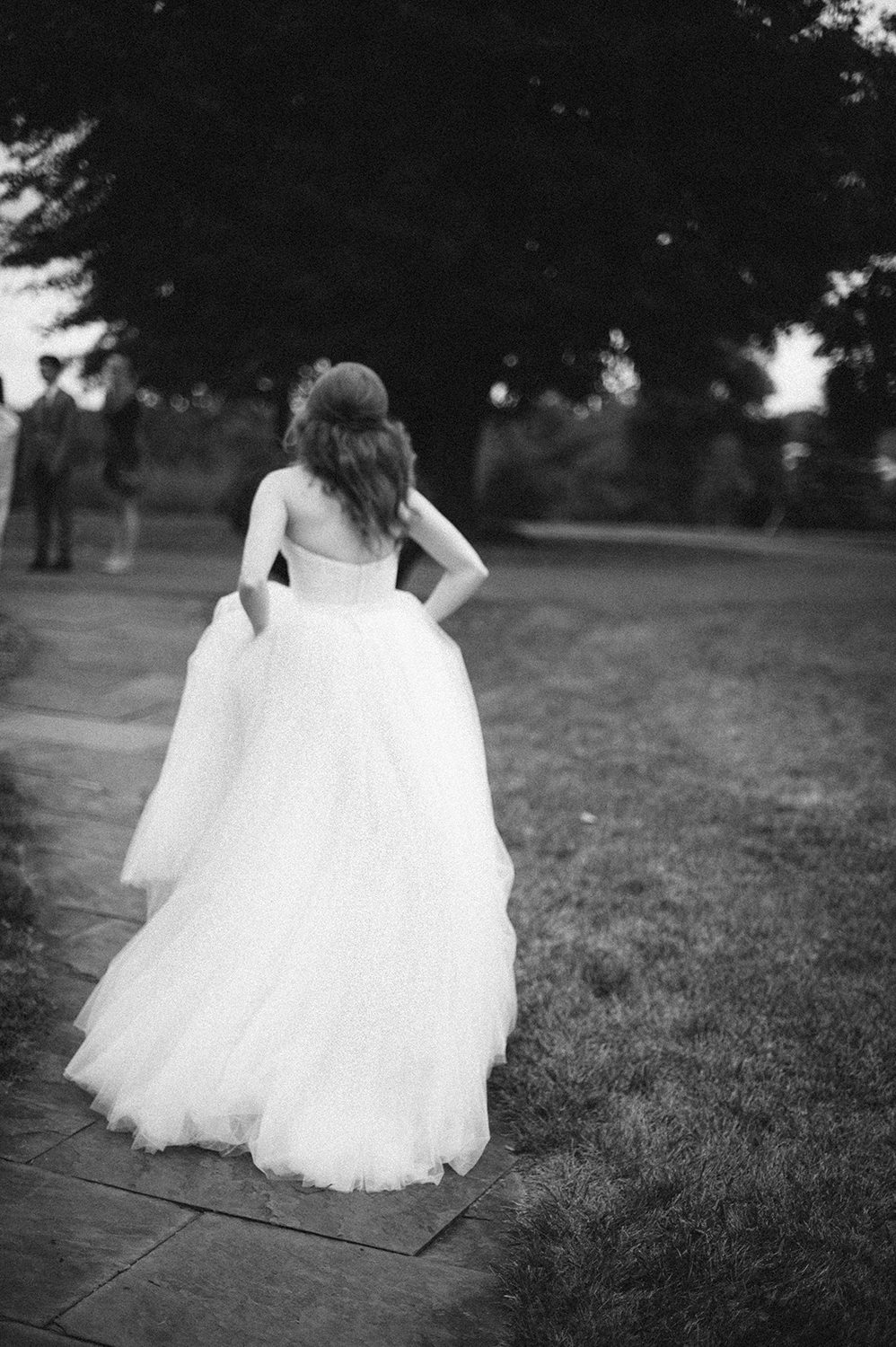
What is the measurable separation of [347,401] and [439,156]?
771 centimetres

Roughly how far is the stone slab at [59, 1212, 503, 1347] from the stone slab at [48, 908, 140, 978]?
5.01 feet

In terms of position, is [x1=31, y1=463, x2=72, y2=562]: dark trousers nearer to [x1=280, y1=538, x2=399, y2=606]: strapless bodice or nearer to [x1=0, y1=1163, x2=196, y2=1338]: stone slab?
[x1=280, y1=538, x2=399, y2=606]: strapless bodice

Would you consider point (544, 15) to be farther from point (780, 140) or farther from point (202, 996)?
point (202, 996)

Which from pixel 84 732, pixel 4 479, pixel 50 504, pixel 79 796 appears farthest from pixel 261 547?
pixel 50 504

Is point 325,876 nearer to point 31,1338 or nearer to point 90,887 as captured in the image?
point 31,1338

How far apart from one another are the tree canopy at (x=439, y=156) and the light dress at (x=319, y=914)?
6.81 metres

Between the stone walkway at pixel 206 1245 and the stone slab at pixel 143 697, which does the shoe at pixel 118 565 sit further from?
the stone walkway at pixel 206 1245

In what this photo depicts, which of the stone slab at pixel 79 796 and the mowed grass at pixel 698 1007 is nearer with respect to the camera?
the mowed grass at pixel 698 1007

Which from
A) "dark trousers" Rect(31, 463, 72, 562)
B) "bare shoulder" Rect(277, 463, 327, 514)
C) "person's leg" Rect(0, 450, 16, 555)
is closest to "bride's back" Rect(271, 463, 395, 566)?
"bare shoulder" Rect(277, 463, 327, 514)

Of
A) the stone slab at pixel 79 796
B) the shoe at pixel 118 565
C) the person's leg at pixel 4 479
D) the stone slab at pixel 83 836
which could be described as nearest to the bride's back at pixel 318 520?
the stone slab at pixel 83 836

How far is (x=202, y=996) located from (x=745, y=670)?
23.7 ft

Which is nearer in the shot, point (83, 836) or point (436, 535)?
point (436, 535)

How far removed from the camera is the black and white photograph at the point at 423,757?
2.66 meters

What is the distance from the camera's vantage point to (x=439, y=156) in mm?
10031
